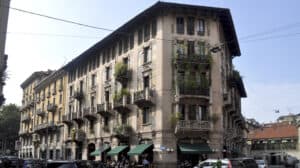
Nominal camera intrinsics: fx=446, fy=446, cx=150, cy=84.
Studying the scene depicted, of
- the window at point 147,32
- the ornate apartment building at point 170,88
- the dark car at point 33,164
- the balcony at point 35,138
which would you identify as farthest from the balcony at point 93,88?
the balcony at point 35,138

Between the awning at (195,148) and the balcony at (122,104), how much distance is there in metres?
7.80

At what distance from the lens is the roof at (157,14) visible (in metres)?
38.9

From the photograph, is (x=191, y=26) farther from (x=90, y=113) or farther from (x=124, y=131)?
(x=90, y=113)

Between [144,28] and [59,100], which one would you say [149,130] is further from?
[59,100]

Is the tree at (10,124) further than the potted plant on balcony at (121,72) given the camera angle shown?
Yes

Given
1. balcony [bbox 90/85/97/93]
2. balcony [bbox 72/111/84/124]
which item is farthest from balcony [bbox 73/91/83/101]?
balcony [bbox 90/85/97/93]

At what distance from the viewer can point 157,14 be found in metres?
39.5

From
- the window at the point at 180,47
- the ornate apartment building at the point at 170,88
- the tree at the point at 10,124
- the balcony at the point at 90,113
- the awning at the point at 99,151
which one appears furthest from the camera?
the tree at the point at 10,124

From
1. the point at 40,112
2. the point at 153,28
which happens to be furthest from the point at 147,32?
the point at 40,112

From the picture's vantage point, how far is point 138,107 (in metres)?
40.3

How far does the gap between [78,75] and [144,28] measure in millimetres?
16886

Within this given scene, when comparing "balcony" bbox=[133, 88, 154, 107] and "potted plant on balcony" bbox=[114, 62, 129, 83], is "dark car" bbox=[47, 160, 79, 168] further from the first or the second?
"potted plant on balcony" bbox=[114, 62, 129, 83]

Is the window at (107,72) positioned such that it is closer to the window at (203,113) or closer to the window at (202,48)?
the window at (202,48)

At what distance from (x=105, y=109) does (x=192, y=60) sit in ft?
38.8
